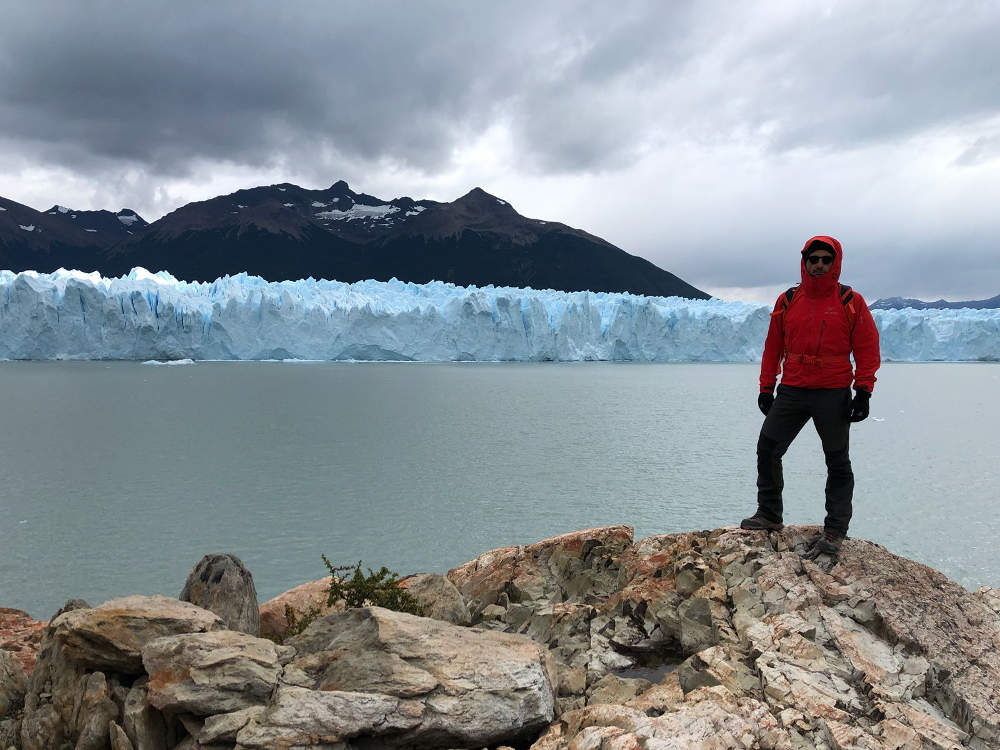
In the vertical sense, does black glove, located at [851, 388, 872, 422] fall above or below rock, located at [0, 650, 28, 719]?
above

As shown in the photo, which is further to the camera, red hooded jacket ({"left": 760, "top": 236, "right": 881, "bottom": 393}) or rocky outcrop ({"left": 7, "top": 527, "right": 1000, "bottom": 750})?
red hooded jacket ({"left": 760, "top": 236, "right": 881, "bottom": 393})

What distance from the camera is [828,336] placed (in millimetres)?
4246

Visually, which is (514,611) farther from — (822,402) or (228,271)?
(228,271)

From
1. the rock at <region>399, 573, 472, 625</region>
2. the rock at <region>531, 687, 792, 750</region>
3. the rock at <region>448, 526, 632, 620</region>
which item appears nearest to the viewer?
the rock at <region>531, 687, 792, 750</region>

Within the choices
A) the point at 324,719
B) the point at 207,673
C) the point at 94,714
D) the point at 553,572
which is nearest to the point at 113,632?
the point at 94,714

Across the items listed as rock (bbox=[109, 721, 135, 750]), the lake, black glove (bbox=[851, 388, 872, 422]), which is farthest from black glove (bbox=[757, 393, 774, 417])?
the lake

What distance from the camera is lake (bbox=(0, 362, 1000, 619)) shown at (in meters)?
9.12

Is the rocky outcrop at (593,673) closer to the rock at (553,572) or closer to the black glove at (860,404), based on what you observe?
the rock at (553,572)

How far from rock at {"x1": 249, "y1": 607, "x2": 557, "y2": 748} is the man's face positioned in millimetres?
2991

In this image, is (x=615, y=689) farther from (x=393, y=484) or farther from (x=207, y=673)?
(x=393, y=484)

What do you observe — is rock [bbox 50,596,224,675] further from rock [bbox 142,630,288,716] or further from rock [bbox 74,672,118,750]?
rock [bbox 142,630,288,716]

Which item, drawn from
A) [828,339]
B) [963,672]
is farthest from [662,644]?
[828,339]

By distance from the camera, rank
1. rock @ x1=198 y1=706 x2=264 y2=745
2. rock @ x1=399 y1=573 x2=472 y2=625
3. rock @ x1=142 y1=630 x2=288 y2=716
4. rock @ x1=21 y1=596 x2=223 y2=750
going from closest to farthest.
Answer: rock @ x1=198 y1=706 x2=264 y2=745 → rock @ x1=142 y1=630 x2=288 y2=716 → rock @ x1=21 y1=596 x2=223 y2=750 → rock @ x1=399 y1=573 x2=472 y2=625

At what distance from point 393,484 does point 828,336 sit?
10.6 m
